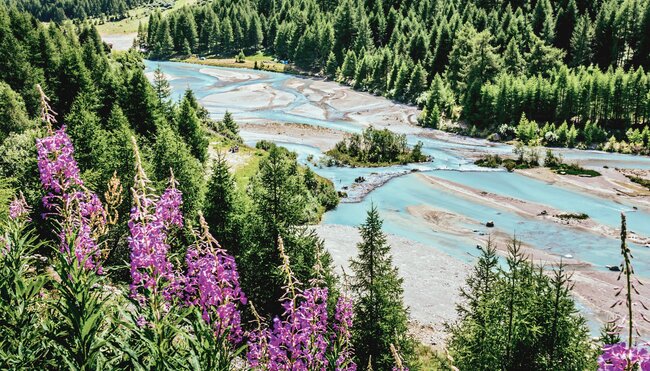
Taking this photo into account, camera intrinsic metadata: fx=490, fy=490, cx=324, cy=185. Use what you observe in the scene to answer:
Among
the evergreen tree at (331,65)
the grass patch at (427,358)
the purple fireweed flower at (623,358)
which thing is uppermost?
the evergreen tree at (331,65)

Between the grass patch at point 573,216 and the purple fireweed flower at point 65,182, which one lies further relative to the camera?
the grass patch at point 573,216

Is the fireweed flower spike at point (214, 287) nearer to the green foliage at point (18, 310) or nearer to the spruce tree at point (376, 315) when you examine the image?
the green foliage at point (18, 310)

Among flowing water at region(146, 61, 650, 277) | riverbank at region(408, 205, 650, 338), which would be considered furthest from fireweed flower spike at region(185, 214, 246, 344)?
flowing water at region(146, 61, 650, 277)

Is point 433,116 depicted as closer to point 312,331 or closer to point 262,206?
point 262,206

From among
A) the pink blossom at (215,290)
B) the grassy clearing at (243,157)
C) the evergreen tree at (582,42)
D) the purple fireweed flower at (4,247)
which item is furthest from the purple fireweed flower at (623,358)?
the evergreen tree at (582,42)

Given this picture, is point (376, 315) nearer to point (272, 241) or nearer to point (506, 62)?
point (272, 241)

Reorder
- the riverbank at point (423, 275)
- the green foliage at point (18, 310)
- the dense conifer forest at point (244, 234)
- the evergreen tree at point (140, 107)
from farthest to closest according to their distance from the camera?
the evergreen tree at point (140, 107)
the riverbank at point (423, 275)
the green foliage at point (18, 310)
the dense conifer forest at point (244, 234)

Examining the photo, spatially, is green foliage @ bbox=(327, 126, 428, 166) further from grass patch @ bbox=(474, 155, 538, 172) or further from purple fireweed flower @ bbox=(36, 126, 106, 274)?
purple fireweed flower @ bbox=(36, 126, 106, 274)
